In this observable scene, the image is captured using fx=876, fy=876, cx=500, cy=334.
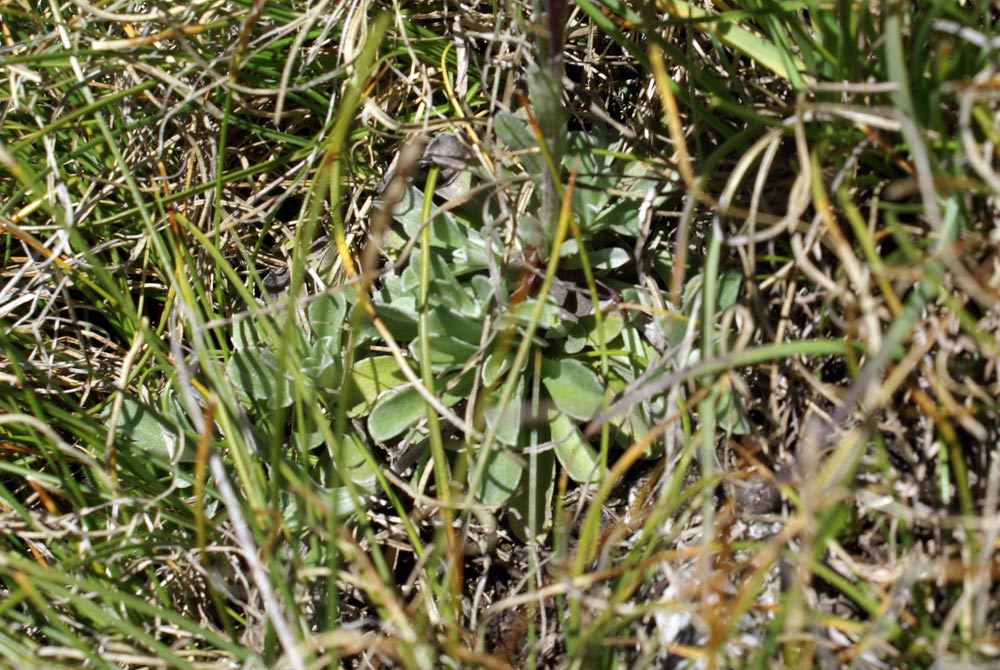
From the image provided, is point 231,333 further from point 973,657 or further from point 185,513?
point 973,657

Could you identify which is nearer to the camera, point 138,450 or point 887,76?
point 887,76

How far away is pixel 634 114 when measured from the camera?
1527mm

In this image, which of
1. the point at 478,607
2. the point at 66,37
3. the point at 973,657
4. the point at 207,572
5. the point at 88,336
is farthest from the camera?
the point at 88,336

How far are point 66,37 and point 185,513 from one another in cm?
84

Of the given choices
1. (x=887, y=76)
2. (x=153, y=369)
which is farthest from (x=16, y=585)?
(x=887, y=76)

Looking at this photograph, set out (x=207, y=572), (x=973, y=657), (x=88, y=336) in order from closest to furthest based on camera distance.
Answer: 1. (x=973, y=657)
2. (x=207, y=572)
3. (x=88, y=336)

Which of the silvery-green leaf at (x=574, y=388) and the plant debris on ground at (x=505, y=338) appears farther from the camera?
the silvery-green leaf at (x=574, y=388)

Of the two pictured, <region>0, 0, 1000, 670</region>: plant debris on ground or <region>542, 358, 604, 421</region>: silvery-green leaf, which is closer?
<region>0, 0, 1000, 670</region>: plant debris on ground

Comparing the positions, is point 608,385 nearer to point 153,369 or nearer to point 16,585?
point 153,369

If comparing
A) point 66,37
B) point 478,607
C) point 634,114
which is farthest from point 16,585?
point 634,114

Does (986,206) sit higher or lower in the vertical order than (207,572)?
higher

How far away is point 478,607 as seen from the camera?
1395 millimetres

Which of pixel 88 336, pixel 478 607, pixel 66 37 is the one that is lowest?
pixel 478 607

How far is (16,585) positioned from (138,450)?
258 mm
